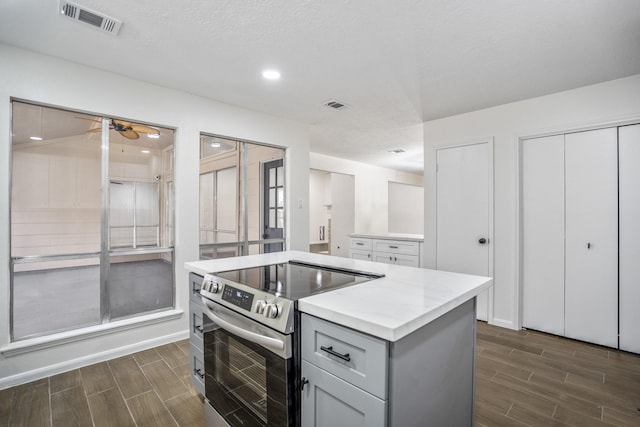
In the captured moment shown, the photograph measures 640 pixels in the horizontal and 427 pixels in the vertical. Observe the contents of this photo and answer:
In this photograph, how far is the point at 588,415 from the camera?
188cm

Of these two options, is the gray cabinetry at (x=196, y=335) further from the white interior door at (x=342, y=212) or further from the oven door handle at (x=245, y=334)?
the white interior door at (x=342, y=212)

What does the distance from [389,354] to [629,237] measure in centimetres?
308

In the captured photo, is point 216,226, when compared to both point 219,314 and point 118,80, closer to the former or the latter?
point 118,80

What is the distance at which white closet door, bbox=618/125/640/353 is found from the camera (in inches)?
107

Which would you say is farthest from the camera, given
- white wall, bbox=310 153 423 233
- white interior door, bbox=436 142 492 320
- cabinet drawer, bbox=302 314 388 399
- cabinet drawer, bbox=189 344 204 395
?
white wall, bbox=310 153 423 233

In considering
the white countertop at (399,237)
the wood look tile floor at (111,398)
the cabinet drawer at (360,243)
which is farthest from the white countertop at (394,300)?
the cabinet drawer at (360,243)

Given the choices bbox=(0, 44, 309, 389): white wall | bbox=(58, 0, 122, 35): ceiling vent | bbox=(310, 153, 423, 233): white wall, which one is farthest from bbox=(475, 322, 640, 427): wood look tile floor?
bbox=(310, 153, 423, 233): white wall

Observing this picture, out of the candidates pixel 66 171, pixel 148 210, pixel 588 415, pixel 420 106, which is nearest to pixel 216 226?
pixel 148 210

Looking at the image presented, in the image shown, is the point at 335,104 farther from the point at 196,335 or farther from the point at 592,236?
the point at 592,236

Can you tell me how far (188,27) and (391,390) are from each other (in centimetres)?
233

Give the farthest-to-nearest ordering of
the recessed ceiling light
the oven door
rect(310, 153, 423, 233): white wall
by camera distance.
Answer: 1. rect(310, 153, 423, 233): white wall
2. the recessed ceiling light
3. the oven door

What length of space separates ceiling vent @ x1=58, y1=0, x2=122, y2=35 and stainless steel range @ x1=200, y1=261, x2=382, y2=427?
67.7 inches

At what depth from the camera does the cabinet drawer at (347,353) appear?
3.32 feet

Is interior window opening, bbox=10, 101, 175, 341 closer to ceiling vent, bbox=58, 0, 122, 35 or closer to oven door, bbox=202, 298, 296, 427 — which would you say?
ceiling vent, bbox=58, 0, 122, 35
